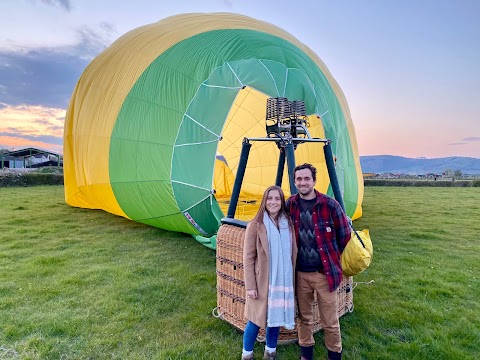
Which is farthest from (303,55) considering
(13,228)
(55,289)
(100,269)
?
(13,228)

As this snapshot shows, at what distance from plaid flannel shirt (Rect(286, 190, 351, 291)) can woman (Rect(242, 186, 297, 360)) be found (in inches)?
4.7

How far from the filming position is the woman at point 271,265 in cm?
256

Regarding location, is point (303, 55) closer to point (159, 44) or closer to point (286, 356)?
point (159, 44)

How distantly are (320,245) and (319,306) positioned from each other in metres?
0.45

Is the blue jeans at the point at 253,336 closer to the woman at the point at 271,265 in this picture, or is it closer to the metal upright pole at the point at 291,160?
the woman at the point at 271,265

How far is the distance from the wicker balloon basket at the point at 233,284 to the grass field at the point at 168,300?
11 cm

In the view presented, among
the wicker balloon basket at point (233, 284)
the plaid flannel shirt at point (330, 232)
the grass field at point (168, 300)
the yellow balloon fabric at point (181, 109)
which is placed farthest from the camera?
the yellow balloon fabric at point (181, 109)

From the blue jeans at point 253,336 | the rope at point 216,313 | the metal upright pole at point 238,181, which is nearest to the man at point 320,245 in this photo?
the blue jeans at point 253,336

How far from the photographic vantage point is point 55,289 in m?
4.09

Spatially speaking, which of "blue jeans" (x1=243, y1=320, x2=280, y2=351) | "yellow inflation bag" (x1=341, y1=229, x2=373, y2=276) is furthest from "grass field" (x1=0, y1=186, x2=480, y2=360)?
"yellow inflation bag" (x1=341, y1=229, x2=373, y2=276)

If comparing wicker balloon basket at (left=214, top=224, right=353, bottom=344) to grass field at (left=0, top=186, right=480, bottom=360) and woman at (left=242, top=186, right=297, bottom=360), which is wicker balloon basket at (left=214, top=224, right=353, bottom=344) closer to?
grass field at (left=0, top=186, right=480, bottom=360)

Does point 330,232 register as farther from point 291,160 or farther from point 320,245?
point 291,160

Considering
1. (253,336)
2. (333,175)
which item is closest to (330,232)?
(333,175)

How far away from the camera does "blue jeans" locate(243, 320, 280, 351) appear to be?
2.69 meters
